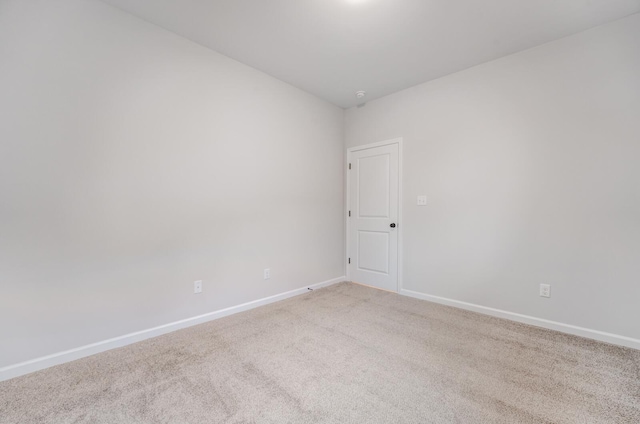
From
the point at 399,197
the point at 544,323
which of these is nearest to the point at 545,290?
the point at 544,323

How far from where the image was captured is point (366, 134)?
3.88m

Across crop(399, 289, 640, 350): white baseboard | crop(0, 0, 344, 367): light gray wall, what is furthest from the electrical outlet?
crop(0, 0, 344, 367): light gray wall

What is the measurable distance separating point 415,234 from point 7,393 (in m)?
3.66

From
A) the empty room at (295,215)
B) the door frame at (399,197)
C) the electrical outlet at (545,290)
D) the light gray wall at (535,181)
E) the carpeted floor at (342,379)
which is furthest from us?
the door frame at (399,197)

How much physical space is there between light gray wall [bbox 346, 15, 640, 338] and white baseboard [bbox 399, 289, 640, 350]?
47mm

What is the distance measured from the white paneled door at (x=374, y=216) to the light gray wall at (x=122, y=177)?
4.11ft

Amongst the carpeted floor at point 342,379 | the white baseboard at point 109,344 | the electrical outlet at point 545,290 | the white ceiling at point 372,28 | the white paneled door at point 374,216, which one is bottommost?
the carpeted floor at point 342,379

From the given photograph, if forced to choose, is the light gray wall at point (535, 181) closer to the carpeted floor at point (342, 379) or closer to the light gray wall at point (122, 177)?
the carpeted floor at point (342, 379)

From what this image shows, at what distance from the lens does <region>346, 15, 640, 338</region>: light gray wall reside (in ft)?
7.12

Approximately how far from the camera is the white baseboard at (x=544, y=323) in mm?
2150

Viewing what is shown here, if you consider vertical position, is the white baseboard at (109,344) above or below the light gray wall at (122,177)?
below

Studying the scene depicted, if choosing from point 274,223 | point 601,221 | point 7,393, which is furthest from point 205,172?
point 601,221

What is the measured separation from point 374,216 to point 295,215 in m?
1.16

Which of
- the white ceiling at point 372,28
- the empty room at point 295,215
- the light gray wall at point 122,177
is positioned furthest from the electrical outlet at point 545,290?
the light gray wall at point 122,177
